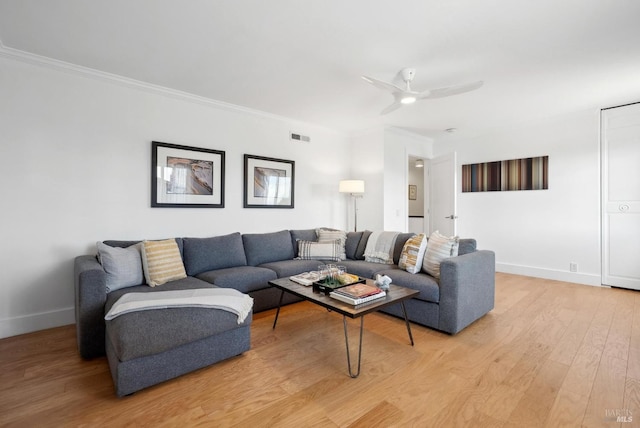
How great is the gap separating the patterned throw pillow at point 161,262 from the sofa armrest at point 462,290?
245cm

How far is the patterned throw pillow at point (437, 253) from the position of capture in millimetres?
2828

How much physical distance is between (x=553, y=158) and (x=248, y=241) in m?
4.69

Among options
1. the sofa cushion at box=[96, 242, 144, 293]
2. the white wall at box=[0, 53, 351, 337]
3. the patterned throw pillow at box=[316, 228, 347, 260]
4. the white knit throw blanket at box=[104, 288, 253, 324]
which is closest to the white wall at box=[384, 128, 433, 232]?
the patterned throw pillow at box=[316, 228, 347, 260]

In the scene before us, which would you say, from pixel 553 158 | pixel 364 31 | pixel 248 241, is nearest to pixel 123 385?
pixel 248 241

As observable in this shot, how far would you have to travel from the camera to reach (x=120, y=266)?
2.48 metres

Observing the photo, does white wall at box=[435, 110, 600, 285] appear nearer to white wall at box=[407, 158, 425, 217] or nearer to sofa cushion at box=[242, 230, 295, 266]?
white wall at box=[407, 158, 425, 217]

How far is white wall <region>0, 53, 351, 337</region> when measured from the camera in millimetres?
2590

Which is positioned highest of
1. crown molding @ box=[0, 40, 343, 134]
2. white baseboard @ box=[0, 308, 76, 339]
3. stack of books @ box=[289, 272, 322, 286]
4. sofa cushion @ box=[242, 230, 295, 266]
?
crown molding @ box=[0, 40, 343, 134]

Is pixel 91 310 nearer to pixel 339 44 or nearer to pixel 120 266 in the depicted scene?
pixel 120 266

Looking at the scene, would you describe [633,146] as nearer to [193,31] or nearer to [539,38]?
[539,38]

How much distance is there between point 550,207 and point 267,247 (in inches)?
170

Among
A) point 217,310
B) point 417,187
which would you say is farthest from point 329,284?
point 417,187

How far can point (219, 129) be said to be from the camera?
3762 mm

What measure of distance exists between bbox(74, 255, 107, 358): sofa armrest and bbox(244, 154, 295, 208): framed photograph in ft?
6.60
